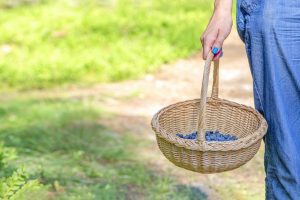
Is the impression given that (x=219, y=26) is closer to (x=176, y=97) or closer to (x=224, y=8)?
(x=224, y=8)

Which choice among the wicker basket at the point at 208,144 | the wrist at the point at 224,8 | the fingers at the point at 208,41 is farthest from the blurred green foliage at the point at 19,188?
the wrist at the point at 224,8

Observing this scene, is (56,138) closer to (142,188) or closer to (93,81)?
(142,188)

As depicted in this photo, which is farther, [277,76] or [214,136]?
[214,136]

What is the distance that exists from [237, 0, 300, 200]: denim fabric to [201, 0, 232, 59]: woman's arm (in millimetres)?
53

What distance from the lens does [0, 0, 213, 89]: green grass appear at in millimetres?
5449

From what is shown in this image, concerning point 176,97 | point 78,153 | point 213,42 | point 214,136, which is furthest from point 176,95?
point 213,42

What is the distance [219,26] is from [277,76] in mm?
253

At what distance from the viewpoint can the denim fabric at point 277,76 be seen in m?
1.88

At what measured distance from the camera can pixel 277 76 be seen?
194 centimetres

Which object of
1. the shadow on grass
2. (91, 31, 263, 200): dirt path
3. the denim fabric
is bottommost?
(91, 31, 263, 200): dirt path

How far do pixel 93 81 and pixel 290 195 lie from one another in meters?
3.47

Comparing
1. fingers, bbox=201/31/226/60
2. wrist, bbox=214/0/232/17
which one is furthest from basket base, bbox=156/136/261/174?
wrist, bbox=214/0/232/17

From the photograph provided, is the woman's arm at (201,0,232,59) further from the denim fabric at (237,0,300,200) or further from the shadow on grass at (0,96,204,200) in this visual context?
the shadow on grass at (0,96,204,200)

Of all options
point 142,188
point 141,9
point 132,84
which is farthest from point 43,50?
point 142,188
